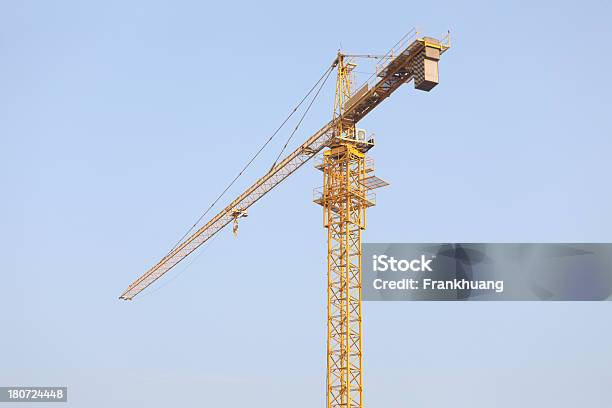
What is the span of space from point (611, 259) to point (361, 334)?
848 inches

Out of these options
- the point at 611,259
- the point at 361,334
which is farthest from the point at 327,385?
the point at 611,259

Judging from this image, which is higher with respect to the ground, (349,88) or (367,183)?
(349,88)

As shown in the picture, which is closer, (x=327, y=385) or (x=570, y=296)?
(x=570, y=296)

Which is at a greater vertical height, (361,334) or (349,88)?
(349,88)

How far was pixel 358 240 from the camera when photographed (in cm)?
6272

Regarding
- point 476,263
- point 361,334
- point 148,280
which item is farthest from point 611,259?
point 148,280

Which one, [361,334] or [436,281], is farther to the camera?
[361,334]

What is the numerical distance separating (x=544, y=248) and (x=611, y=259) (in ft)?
11.3

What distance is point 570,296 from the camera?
1758 inches

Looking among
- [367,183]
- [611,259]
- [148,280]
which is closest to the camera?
[611,259]

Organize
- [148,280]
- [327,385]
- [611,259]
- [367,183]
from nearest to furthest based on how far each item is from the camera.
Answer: [611,259] → [327,385] → [367,183] → [148,280]

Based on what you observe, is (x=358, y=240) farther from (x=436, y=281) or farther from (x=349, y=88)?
(x=436, y=281)

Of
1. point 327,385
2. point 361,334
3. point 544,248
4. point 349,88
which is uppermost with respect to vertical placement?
point 349,88

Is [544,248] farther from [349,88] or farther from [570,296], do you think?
[349,88]
